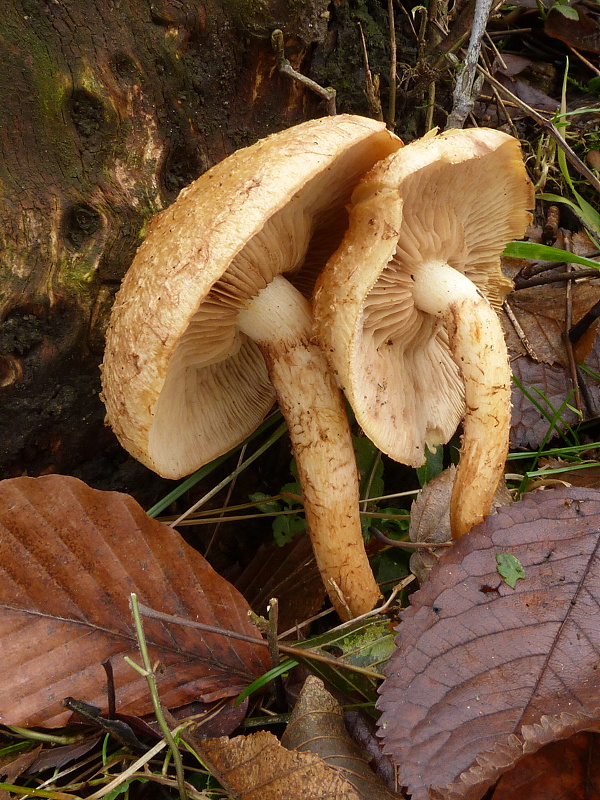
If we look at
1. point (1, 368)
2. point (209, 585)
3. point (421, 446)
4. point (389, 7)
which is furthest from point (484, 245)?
point (1, 368)

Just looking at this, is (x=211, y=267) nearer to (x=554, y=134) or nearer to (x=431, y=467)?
(x=431, y=467)

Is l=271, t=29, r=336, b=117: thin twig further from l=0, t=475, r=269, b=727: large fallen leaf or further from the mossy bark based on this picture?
l=0, t=475, r=269, b=727: large fallen leaf

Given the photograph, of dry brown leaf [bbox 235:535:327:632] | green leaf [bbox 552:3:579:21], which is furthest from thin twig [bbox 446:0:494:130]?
dry brown leaf [bbox 235:535:327:632]

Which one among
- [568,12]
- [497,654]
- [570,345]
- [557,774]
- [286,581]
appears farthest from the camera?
[568,12]

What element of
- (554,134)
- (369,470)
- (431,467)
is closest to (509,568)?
(431,467)

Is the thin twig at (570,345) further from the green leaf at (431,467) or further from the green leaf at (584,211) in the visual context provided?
the green leaf at (431,467)

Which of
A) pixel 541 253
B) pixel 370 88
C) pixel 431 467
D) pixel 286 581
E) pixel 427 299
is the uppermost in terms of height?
pixel 370 88

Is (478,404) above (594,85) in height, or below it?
below
